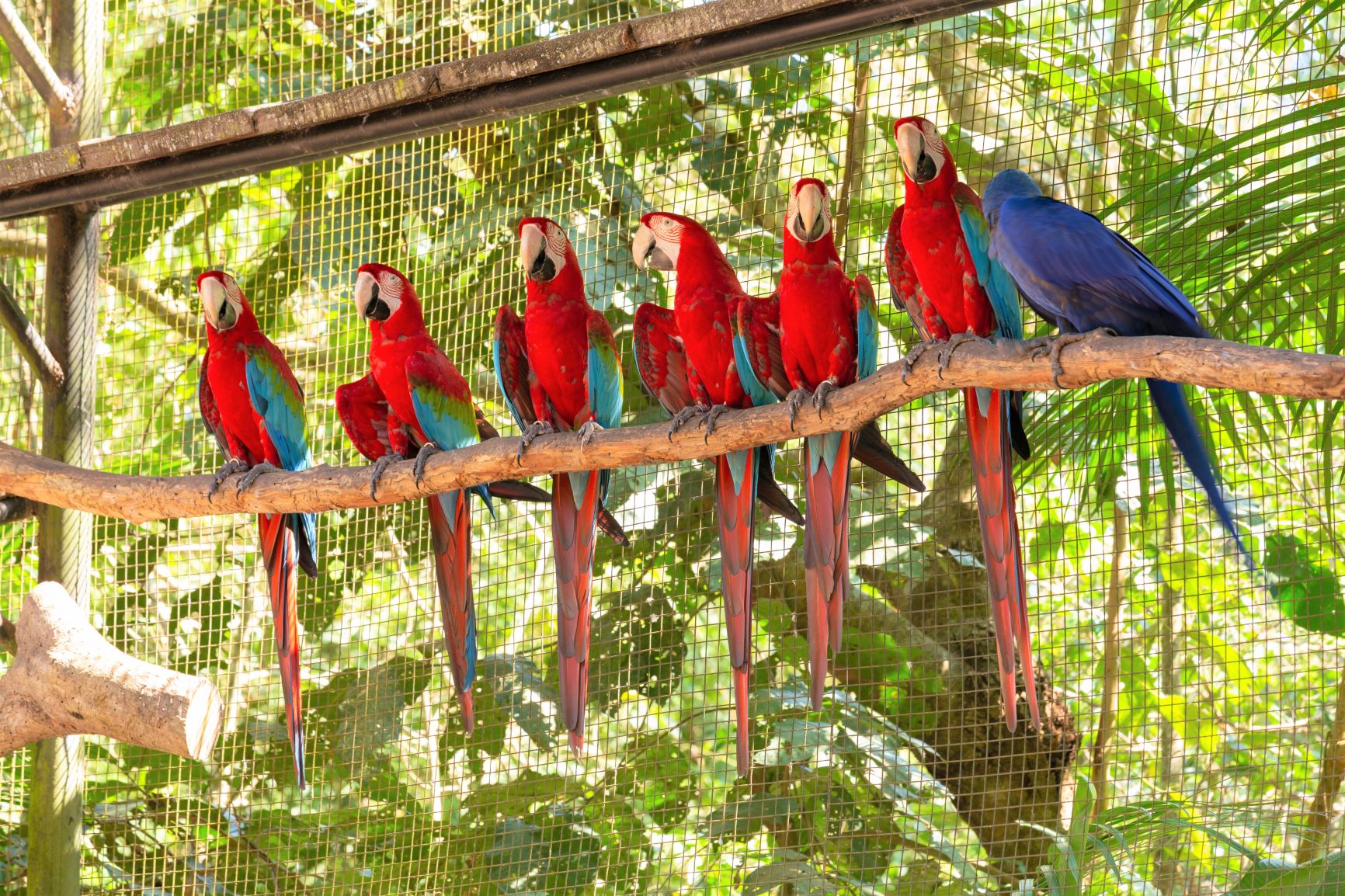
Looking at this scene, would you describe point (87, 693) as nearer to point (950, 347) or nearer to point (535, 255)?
point (535, 255)

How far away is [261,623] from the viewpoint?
370cm

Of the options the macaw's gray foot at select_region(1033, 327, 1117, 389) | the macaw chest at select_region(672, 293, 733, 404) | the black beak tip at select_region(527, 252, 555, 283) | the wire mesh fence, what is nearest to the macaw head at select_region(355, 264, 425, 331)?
the black beak tip at select_region(527, 252, 555, 283)

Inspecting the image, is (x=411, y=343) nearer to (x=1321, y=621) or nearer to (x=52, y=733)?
(x=52, y=733)

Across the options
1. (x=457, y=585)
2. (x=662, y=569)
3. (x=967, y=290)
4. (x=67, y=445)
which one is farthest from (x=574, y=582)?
(x=67, y=445)

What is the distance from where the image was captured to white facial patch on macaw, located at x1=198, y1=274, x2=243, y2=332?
2377 mm

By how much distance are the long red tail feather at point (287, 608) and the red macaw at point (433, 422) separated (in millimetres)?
283

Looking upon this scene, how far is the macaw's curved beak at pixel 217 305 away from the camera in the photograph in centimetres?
238

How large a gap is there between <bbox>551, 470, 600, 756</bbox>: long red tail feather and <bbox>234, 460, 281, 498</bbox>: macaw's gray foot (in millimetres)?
559

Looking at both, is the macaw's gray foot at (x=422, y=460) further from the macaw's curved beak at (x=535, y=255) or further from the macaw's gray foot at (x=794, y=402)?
the macaw's gray foot at (x=794, y=402)

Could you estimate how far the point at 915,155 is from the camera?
6.38 ft

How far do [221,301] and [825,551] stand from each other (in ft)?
4.11

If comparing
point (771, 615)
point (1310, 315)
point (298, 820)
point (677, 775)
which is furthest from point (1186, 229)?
point (298, 820)

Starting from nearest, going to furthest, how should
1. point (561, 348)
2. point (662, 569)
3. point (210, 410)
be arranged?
1. point (561, 348)
2. point (210, 410)
3. point (662, 569)

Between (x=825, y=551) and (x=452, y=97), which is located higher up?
(x=452, y=97)
